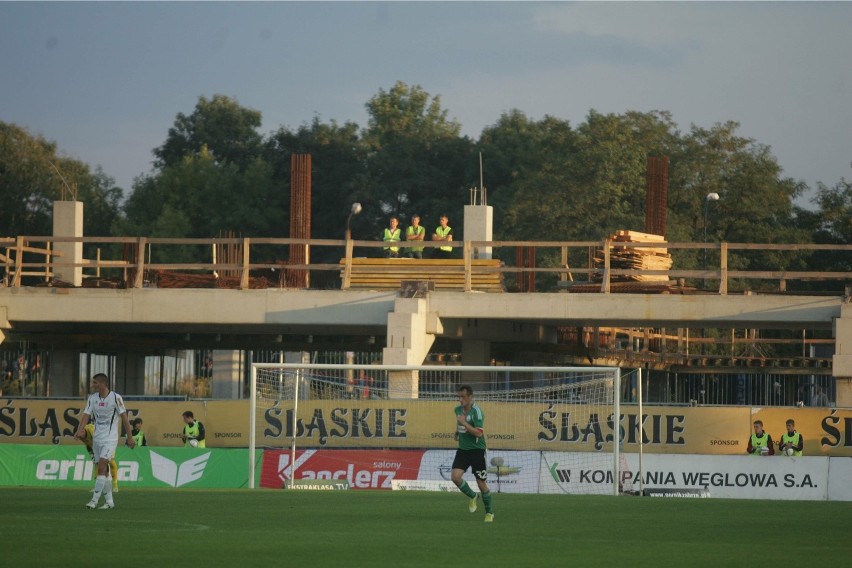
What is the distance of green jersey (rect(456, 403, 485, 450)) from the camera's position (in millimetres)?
17531

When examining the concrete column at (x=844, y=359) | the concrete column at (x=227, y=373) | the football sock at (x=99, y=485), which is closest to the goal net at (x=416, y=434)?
the concrete column at (x=844, y=359)

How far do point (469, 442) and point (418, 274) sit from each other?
18562 mm

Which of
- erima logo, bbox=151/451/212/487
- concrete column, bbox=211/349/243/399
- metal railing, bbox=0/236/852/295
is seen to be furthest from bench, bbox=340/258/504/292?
concrete column, bbox=211/349/243/399

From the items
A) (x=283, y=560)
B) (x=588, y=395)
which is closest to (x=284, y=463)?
(x=588, y=395)

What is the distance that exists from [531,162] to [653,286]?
1642 inches

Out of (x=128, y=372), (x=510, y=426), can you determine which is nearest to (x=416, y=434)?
(x=510, y=426)

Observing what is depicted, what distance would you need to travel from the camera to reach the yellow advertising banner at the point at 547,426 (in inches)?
1166

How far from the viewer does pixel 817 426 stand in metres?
29.9

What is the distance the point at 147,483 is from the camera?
2753 cm

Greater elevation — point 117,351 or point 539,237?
point 539,237

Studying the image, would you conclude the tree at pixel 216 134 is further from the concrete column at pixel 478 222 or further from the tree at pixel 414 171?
the concrete column at pixel 478 222

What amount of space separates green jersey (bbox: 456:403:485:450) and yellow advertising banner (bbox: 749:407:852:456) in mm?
13892

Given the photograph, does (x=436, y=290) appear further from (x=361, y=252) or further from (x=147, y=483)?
(x=361, y=252)

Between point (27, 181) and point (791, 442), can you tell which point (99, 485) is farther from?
point (27, 181)
